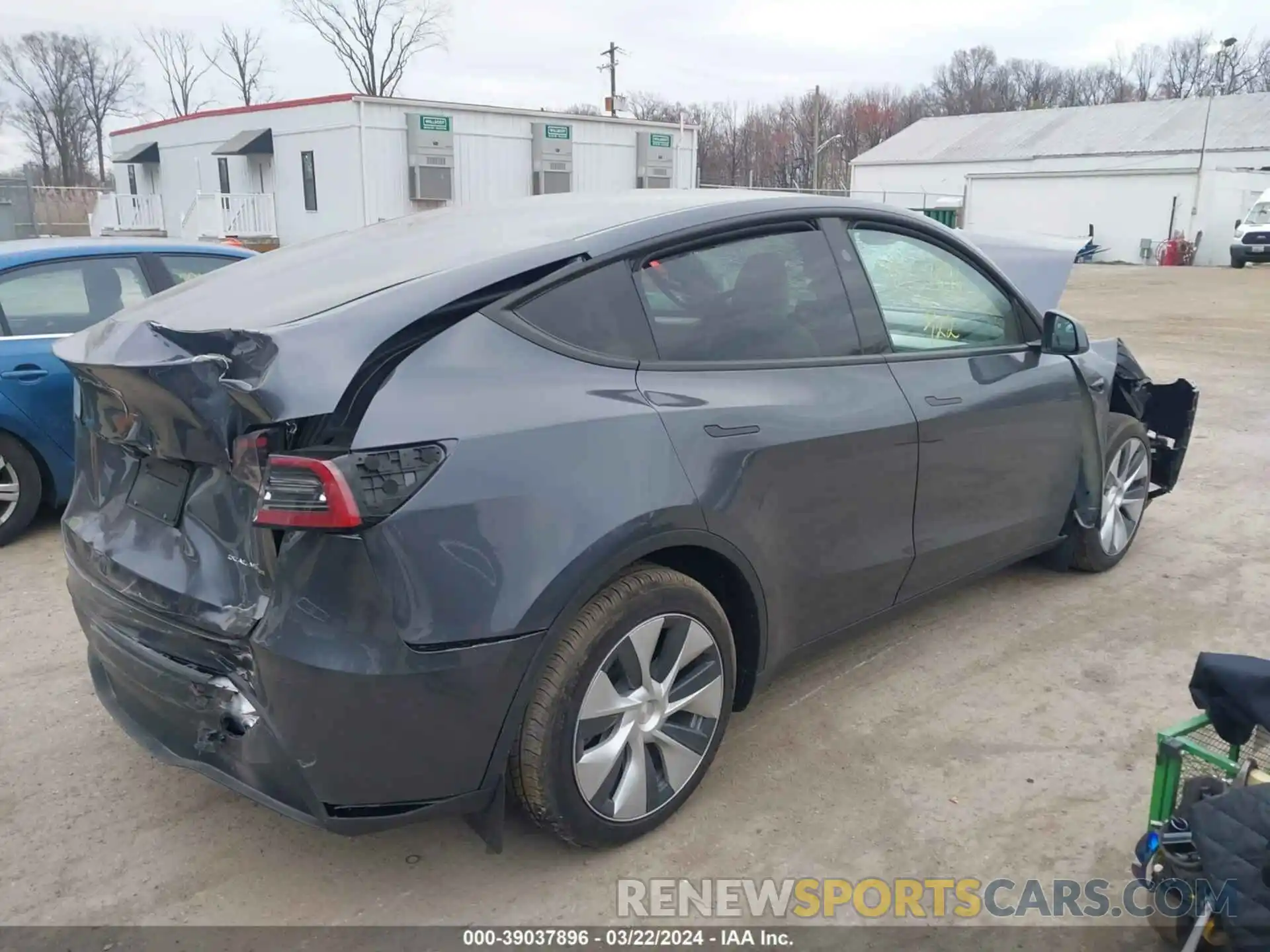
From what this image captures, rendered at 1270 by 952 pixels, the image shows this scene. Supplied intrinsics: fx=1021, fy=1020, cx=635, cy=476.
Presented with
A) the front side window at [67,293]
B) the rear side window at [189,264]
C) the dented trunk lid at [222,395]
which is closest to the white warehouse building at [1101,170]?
the rear side window at [189,264]

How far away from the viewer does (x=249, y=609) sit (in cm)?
228

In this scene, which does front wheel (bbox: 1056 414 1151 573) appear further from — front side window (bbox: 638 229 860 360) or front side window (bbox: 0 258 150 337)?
front side window (bbox: 0 258 150 337)

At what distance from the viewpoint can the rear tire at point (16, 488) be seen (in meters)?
5.09

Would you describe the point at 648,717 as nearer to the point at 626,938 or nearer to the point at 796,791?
the point at 626,938

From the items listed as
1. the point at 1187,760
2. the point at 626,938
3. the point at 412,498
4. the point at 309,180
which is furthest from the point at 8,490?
the point at 309,180

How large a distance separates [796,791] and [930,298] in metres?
1.87

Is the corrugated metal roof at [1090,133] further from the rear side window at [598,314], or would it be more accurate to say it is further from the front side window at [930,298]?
the rear side window at [598,314]

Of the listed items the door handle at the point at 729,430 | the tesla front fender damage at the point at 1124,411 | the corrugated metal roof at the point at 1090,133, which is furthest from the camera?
the corrugated metal roof at the point at 1090,133

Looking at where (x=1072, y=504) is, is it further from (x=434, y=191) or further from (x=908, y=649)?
(x=434, y=191)

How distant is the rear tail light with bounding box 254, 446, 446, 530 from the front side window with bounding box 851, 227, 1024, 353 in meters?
1.86

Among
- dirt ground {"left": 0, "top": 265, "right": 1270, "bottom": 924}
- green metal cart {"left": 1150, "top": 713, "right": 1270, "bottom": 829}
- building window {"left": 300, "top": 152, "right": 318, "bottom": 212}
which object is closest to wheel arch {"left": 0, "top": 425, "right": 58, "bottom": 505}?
dirt ground {"left": 0, "top": 265, "right": 1270, "bottom": 924}

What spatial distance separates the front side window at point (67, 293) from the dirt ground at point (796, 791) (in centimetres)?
138

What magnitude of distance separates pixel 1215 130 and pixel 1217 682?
49237 mm

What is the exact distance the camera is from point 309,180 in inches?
1087
